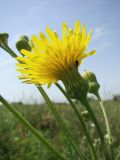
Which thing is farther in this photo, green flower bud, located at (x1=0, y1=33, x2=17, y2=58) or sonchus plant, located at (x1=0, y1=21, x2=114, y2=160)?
green flower bud, located at (x1=0, y1=33, x2=17, y2=58)

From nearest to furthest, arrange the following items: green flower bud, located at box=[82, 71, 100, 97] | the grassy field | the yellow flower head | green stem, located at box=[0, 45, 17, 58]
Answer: the yellow flower head
green stem, located at box=[0, 45, 17, 58]
green flower bud, located at box=[82, 71, 100, 97]
the grassy field

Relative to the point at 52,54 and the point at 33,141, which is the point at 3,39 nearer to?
A: the point at 52,54

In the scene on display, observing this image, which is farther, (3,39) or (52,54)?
(3,39)

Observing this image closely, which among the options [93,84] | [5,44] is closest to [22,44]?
[5,44]

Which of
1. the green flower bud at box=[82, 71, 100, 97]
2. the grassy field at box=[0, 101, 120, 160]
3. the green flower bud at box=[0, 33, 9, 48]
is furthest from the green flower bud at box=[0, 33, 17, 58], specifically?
the grassy field at box=[0, 101, 120, 160]

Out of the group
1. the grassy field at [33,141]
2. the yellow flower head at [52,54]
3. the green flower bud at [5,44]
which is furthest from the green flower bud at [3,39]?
the grassy field at [33,141]

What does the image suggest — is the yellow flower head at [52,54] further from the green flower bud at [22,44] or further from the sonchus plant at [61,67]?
the green flower bud at [22,44]

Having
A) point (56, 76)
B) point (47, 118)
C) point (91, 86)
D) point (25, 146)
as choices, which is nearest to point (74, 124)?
point (47, 118)

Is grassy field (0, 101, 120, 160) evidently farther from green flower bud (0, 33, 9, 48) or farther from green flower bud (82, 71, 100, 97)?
green flower bud (0, 33, 9, 48)
